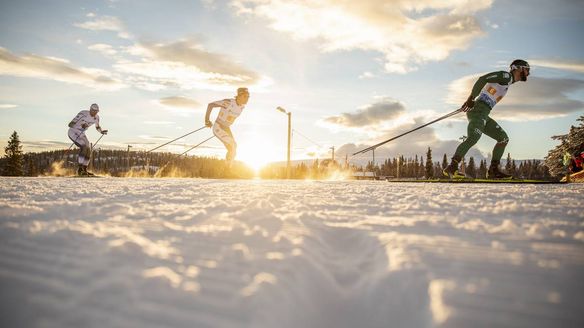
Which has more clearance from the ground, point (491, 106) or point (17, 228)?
point (491, 106)

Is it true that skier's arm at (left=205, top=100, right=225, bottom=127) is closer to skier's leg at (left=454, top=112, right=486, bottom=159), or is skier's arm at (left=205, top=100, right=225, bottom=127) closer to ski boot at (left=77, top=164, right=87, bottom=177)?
ski boot at (left=77, top=164, right=87, bottom=177)

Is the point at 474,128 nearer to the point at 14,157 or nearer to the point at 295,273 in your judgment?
the point at 295,273

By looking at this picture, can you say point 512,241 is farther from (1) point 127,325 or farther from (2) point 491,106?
(2) point 491,106

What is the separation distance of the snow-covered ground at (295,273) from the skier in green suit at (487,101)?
18.6 ft

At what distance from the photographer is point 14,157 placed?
158 feet

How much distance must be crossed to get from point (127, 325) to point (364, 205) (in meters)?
1.90

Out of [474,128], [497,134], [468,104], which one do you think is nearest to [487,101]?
[468,104]

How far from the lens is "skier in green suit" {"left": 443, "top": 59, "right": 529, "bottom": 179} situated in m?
6.83

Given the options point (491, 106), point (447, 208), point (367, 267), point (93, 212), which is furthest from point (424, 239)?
point (491, 106)

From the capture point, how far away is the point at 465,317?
0.97 meters

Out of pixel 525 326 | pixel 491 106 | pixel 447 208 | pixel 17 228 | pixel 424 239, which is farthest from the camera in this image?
pixel 491 106

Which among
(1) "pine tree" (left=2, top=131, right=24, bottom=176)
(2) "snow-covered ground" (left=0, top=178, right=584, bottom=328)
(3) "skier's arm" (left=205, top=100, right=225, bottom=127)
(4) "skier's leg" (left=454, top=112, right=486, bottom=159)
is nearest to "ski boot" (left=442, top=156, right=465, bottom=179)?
(4) "skier's leg" (left=454, top=112, right=486, bottom=159)

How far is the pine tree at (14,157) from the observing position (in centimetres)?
4709

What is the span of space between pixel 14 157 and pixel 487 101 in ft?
204
